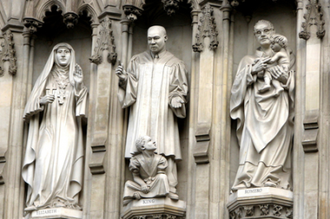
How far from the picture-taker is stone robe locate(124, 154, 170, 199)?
21188 mm

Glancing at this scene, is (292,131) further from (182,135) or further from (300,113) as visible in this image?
(182,135)

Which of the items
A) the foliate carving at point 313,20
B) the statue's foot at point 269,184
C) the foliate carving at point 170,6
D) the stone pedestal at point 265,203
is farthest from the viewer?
the foliate carving at point 170,6

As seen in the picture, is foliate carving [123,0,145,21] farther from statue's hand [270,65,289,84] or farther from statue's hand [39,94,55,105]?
statue's hand [270,65,289,84]

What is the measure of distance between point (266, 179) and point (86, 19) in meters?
5.46

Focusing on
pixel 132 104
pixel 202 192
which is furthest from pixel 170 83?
pixel 202 192

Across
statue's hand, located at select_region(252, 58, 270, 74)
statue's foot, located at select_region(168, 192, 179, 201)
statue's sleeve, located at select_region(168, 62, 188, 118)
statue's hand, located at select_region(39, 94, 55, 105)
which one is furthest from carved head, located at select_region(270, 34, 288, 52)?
statue's hand, located at select_region(39, 94, 55, 105)

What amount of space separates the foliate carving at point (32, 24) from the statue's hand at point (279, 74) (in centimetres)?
516

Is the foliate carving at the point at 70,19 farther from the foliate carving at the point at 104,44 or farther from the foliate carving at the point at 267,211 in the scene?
the foliate carving at the point at 267,211

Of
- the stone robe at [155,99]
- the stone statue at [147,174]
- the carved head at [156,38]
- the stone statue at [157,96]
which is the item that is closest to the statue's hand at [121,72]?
the stone statue at [157,96]

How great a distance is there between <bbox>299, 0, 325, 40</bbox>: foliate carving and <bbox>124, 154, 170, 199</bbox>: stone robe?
11.2ft

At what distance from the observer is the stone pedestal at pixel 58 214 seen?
22.0 meters

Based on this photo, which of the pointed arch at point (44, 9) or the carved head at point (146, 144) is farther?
the pointed arch at point (44, 9)

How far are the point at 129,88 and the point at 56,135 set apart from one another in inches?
69.0

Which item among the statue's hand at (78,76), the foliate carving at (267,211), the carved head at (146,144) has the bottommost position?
the foliate carving at (267,211)
